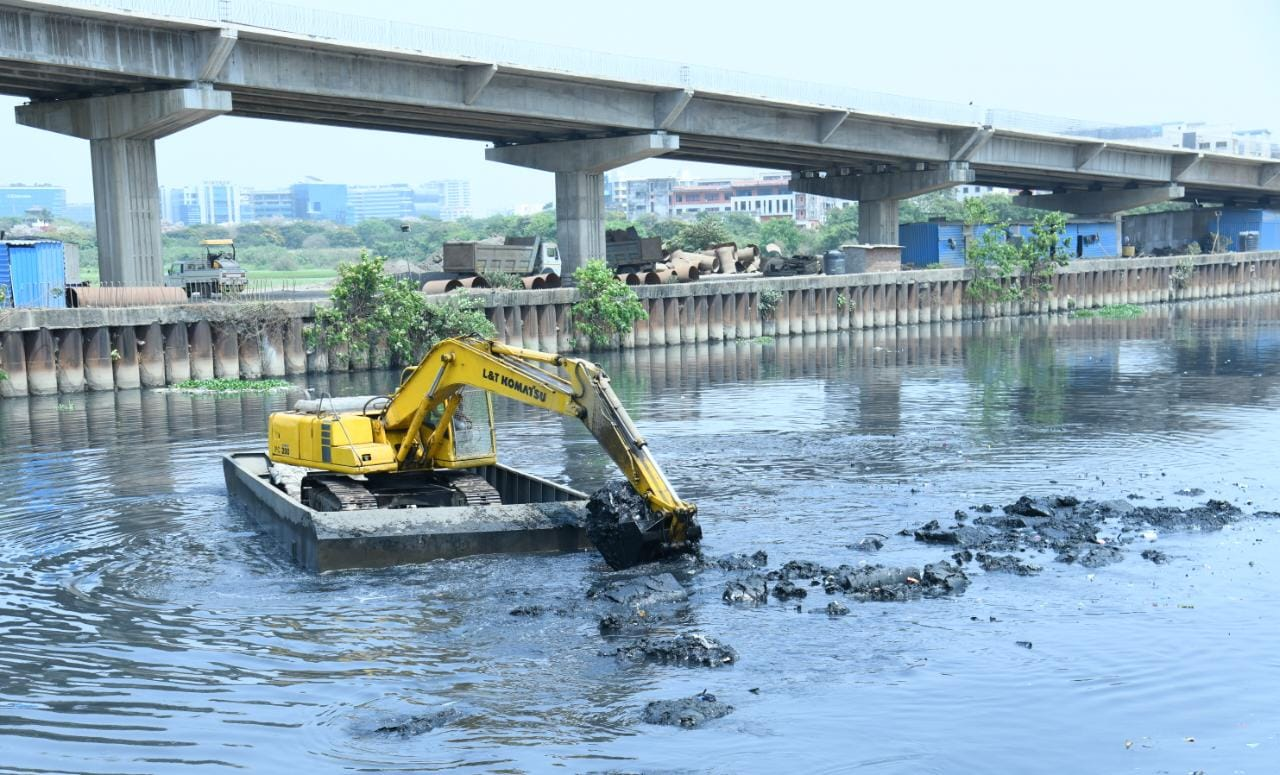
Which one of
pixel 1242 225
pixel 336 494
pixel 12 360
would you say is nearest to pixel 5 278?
pixel 12 360

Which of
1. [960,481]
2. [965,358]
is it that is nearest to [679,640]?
[960,481]

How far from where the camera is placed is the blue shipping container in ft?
137

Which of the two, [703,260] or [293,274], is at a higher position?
[293,274]

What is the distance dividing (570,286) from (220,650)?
42707mm

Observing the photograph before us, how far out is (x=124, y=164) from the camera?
43781 millimetres

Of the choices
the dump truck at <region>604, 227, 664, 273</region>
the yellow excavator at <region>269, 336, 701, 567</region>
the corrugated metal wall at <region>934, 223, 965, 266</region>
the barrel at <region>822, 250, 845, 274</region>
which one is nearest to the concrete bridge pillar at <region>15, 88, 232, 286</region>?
the dump truck at <region>604, 227, 664, 273</region>

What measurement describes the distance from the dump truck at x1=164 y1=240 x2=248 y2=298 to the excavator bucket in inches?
1283

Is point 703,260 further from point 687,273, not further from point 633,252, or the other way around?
point 687,273

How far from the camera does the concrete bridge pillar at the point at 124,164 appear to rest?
42906mm

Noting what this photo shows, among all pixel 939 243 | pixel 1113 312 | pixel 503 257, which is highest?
pixel 939 243

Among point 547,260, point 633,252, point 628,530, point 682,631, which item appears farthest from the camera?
point 633,252

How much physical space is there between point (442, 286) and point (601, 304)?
5.86 m

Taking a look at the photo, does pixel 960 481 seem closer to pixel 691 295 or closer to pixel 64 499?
pixel 64 499

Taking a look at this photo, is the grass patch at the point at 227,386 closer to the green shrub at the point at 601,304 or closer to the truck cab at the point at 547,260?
the green shrub at the point at 601,304
